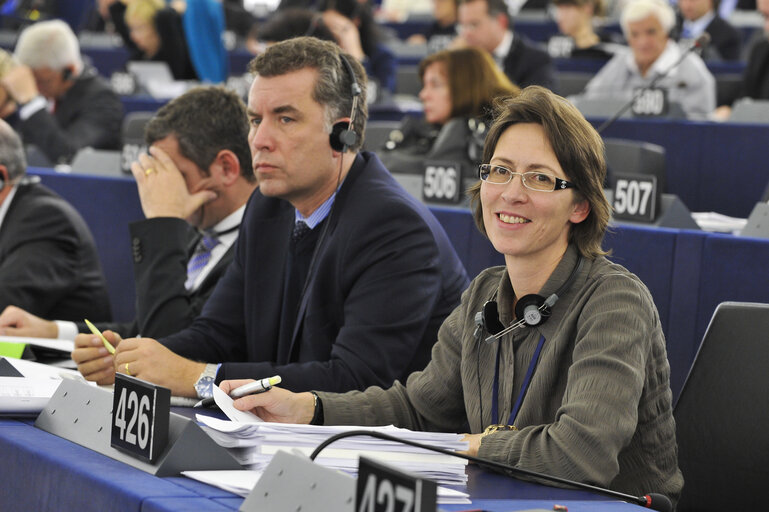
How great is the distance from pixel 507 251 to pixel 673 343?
3.22 ft

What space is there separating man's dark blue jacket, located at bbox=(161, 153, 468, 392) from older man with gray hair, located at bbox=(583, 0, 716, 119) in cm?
342

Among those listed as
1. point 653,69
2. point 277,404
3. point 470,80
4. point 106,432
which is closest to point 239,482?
point 106,432

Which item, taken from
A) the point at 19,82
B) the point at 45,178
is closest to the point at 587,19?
the point at 19,82

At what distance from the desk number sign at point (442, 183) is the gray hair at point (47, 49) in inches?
126

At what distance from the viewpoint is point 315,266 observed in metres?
2.28

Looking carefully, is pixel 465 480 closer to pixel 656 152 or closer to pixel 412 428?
pixel 412 428

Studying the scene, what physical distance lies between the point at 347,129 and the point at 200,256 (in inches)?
26.5

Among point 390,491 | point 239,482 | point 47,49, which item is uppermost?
point 47,49

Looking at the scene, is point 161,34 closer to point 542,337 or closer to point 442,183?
point 442,183

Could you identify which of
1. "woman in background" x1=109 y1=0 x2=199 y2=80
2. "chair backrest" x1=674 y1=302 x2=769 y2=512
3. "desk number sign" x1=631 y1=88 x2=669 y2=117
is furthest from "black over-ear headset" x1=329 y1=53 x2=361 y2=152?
"woman in background" x1=109 y1=0 x2=199 y2=80

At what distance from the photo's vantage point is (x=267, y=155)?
7.67ft

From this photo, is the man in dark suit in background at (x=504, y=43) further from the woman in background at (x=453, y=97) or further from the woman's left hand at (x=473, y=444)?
the woman's left hand at (x=473, y=444)

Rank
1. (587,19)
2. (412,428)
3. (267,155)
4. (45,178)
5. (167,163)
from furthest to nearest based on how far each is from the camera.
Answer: (587,19) < (45,178) < (167,163) < (267,155) < (412,428)

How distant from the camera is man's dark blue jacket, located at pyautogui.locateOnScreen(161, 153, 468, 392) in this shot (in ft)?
6.98
